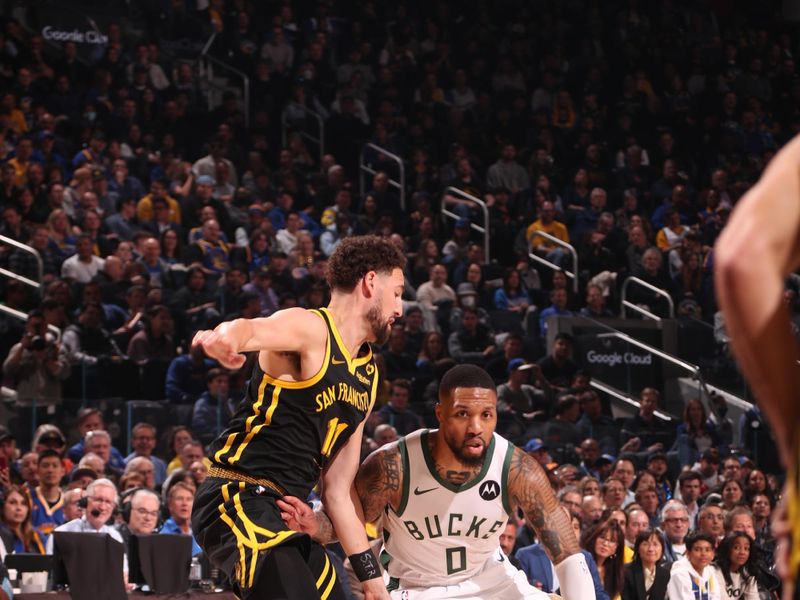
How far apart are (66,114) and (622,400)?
811 centimetres

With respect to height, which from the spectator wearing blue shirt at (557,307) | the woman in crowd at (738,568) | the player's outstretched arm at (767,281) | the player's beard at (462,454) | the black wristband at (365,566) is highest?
the spectator wearing blue shirt at (557,307)

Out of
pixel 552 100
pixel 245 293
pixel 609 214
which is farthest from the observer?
pixel 552 100

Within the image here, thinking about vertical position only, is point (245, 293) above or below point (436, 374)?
above

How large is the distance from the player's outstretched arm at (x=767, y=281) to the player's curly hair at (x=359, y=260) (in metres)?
3.22

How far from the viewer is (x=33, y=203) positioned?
14.6 metres

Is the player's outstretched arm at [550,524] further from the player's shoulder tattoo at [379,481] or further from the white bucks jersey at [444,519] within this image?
the player's shoulder tattoo at [379,481]

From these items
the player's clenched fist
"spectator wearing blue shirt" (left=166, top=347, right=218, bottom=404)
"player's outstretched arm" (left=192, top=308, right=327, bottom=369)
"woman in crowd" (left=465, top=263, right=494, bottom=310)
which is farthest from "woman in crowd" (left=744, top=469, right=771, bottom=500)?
the player's clenched fist

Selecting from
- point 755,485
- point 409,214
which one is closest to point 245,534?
point 755,485

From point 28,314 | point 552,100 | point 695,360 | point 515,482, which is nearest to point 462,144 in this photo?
point 552,100

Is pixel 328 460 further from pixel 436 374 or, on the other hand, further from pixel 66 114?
pixel 66 114

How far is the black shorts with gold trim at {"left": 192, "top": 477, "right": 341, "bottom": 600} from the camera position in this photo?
4594 millimetres

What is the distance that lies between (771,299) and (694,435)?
485 inches

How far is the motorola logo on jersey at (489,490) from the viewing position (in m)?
5.89

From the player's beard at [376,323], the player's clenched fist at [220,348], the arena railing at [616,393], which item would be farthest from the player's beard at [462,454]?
the arena railing at [616,393]
